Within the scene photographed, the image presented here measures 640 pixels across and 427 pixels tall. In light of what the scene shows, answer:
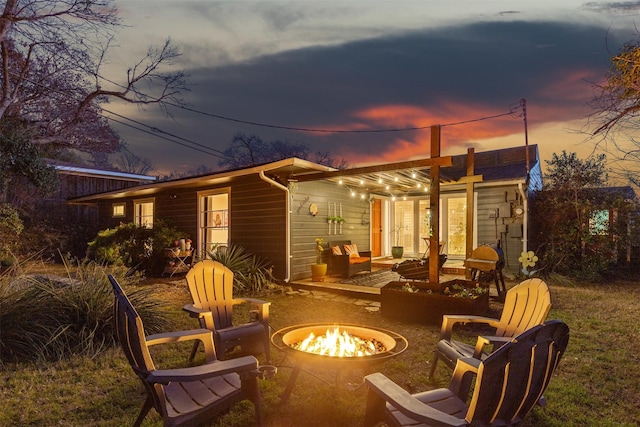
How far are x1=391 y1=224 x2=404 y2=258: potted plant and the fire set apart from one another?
31.5ft

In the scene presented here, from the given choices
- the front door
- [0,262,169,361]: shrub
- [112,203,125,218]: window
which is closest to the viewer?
[0,262,169,361]: shrub

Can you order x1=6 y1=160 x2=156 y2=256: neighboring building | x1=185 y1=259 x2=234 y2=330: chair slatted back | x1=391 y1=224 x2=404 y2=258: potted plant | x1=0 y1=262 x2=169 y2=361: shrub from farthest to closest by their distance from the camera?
x1=6 y1=160 x2=156 y2=256: neighboring building → x1=391 y1=224 x2=404 y2=258: potted plant → x1=185 y1=259 x2=234 y2=330: chair slatted back → x1=0 y1=262 x2=169 y2=361: shrub

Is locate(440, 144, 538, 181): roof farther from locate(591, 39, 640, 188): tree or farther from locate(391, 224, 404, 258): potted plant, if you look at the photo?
locate(591, 39, 640, 188): tree

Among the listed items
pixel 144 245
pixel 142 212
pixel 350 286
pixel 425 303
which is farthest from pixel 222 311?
pixel 142 212

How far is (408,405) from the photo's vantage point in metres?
1.77

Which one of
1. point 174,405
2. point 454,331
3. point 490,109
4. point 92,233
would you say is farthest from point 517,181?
point 92,233

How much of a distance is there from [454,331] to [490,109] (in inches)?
393

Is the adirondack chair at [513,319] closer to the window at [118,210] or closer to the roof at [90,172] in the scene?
the window at [118,210]

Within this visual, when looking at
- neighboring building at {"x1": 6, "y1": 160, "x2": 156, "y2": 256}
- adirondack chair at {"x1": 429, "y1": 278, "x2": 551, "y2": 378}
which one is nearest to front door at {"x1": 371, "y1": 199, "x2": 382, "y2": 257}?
adirondack chair at {"x1": 429, "y1": 278, "x2": 551, "y2": 378}

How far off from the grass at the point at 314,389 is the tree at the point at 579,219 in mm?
5151

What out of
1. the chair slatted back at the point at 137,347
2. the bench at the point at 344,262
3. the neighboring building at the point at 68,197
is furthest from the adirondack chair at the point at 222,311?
the neighboring building at the point at 68,197

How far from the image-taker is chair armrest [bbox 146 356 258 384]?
2016 millimetres

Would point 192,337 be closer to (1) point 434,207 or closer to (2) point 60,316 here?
(2) point 60,316

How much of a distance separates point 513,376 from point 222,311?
3.02m
